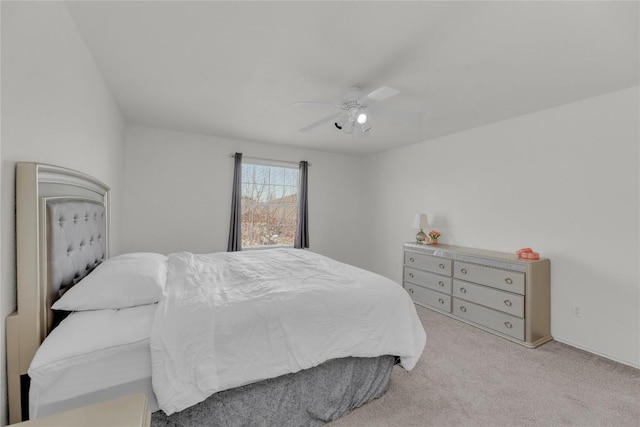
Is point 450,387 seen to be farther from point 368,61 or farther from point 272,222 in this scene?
point 272,222

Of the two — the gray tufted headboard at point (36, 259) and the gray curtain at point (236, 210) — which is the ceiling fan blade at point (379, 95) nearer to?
the gray tufted headboard at point (36, 259)

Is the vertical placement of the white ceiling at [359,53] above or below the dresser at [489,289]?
above

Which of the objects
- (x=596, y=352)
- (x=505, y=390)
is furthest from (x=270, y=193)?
(x=596, y=352)

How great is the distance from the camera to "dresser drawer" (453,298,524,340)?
2875 millimetres

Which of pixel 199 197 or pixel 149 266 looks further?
pixel 199 197

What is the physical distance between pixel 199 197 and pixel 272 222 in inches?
50.6

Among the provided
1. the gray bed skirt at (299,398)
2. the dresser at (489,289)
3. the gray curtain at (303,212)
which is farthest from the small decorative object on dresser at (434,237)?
the gray bed skirt at (299,398)

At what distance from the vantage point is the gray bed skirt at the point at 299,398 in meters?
1.46

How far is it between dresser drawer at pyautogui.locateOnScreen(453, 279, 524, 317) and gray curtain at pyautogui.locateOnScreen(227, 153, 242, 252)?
3147 mm

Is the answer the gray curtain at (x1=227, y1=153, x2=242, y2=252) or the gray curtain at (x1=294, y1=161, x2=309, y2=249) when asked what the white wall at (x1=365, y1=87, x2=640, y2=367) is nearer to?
the gray curtain at (x1=294, y1=161, x2=309, y2=249)

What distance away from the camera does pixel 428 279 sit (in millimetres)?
3824

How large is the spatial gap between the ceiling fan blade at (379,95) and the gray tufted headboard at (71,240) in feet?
6.85

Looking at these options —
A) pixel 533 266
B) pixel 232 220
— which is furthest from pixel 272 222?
pixel 533 266

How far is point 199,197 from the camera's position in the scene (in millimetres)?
4188
